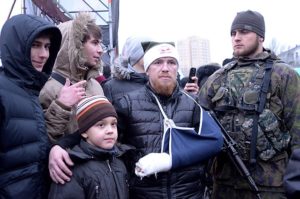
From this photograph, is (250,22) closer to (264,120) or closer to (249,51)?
(249,51)

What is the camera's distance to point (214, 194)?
11.0 ft

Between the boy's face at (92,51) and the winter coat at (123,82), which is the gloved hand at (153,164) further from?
the boy's face at (92,51)

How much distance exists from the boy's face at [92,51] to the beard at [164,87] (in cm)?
51

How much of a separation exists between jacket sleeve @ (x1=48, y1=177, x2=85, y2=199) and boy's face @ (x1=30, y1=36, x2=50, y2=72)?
681 millimetres

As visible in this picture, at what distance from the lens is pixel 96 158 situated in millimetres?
2201

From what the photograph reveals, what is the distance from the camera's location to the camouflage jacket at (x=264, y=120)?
3.04 m

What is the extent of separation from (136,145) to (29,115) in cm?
78

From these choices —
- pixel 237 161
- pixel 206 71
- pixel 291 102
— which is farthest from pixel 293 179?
pixel 206 71

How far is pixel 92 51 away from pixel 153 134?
0.78 m

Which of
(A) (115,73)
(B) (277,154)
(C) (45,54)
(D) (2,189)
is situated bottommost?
(B) (277,154)

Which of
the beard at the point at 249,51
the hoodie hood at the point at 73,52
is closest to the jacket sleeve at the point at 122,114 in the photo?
the hoodie hood at the point at 73,52

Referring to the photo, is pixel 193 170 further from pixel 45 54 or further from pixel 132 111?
pixel 45 54

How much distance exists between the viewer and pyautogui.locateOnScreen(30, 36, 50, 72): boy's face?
219cm

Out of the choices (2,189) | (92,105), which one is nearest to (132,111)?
(92,105)
